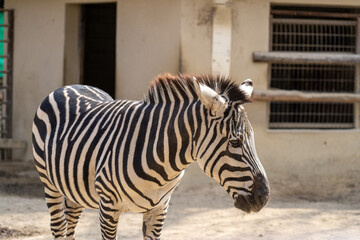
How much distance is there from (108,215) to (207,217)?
335 cm

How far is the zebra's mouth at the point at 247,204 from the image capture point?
352 centimetres

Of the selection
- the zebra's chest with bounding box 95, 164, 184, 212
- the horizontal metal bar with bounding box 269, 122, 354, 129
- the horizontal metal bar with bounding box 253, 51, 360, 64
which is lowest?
the zebra's chest with bounding box 95, 164, 184, 212

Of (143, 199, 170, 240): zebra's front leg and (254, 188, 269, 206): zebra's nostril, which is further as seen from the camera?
(143, 199, 170, 240): zebra's front leg

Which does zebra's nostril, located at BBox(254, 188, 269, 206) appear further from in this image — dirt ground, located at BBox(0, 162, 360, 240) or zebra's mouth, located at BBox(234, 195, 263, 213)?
dirt ground, located at BBox(0, 162, 360, 240)

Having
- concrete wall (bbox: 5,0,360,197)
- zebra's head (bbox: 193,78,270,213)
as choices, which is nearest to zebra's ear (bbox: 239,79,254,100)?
zebra's head (bbox: 193,78,270,213)

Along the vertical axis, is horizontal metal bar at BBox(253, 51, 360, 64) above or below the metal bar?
below

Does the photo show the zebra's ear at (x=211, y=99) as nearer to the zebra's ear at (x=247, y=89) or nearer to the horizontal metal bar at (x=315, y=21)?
the zebra's ear at (x=247, y=89)

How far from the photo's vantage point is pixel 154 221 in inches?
170

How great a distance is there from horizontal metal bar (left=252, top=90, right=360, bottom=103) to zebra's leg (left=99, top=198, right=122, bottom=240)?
4798 millimetres

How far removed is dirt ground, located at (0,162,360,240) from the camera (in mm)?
6371

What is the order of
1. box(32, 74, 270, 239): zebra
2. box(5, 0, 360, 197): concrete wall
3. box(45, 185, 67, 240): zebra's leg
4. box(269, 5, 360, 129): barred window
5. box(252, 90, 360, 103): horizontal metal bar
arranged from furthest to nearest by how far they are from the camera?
box(269, 5, 360, 129): barred window → box(252, 90, 360, 103): horizontal metal bar → box(5, 0, 360, 197): concrete wall → box(45, 185, 67, 240): zebra's leg → box(32, 74, 270, 239): zebra

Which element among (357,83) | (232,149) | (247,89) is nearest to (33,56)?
(357,83)

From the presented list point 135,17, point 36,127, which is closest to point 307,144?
point 135,17

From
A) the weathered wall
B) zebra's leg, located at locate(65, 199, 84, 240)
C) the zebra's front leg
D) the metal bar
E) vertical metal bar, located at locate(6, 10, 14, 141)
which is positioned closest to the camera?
the zebra's front leg
